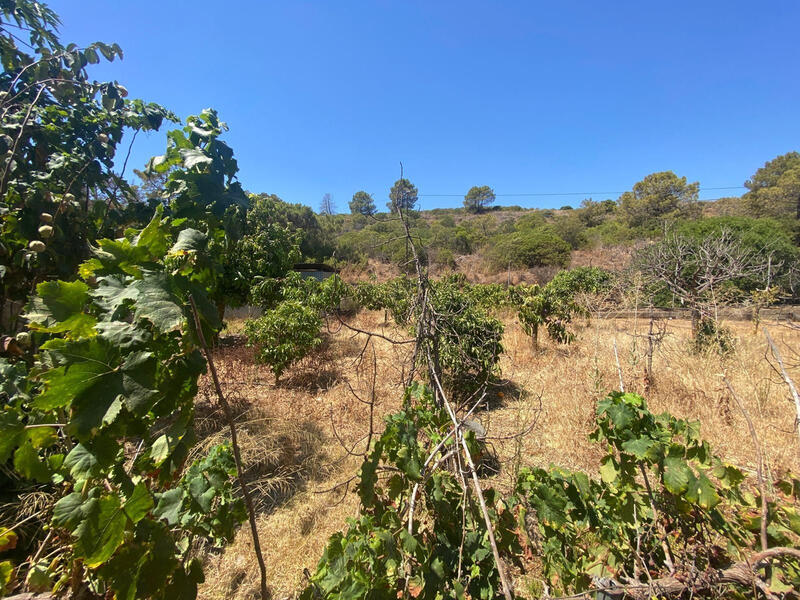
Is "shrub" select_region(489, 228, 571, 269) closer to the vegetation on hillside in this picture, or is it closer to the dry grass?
the dry grass

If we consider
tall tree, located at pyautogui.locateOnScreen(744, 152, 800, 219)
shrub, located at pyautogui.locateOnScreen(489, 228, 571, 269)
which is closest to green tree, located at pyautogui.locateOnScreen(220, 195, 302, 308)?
shrub, located at pyautogui.locateOnScreen(489, 228, 571, 269)

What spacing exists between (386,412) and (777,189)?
103 ft

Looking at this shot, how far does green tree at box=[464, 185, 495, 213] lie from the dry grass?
44.7 m

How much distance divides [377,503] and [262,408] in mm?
3038


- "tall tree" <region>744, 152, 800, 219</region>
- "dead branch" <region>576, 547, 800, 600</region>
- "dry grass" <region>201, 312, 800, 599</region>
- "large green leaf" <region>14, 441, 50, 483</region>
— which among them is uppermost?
"tall tree" <region>744, 152, 800, 219</region>

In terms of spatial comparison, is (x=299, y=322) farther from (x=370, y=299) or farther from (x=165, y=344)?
(x=370, y=299)

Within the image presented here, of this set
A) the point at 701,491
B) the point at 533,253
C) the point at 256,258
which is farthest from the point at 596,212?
the point at 701,491

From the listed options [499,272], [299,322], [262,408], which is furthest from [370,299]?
[499,272]

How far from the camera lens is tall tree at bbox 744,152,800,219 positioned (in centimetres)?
2008

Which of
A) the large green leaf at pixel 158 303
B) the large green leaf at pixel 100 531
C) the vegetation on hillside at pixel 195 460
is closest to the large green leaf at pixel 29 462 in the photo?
the vegetation on hillside at pixel 195 460

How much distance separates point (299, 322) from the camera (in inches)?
186

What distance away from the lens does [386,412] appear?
3672mm

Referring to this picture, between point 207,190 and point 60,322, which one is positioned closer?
point 60,322

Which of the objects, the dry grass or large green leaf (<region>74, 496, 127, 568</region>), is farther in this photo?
the dry grass
